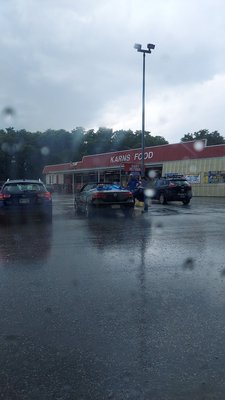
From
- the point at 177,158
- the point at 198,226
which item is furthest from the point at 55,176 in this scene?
the point at 198,226

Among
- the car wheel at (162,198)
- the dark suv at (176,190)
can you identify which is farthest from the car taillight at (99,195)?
the car wheel at (162,198)

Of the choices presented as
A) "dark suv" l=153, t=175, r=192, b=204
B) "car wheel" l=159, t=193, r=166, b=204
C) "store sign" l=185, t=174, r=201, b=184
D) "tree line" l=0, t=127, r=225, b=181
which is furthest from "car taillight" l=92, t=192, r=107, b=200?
"tree line" l=0, t=127, r=225, b=181

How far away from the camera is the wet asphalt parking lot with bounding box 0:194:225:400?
118 inches

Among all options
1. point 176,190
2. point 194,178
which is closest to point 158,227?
point 176,190

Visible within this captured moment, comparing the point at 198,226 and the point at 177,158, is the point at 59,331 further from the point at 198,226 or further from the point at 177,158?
the point at 177,158

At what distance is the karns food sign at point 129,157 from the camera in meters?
39.6

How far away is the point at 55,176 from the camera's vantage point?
58938mm

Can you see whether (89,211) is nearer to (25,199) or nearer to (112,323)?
(25,199)

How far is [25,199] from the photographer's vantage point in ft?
43.1

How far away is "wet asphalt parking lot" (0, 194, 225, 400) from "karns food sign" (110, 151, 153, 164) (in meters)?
31.8

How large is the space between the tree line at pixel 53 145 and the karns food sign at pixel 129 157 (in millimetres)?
34218

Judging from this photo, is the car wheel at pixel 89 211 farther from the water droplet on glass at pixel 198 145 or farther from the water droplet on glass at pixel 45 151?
the water droplet on glass at pixel 45 151

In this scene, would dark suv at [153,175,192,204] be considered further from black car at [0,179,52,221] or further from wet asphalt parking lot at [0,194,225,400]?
wet asphalt parking lot at [0,194,225,400]

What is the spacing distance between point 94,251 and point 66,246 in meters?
0.87
